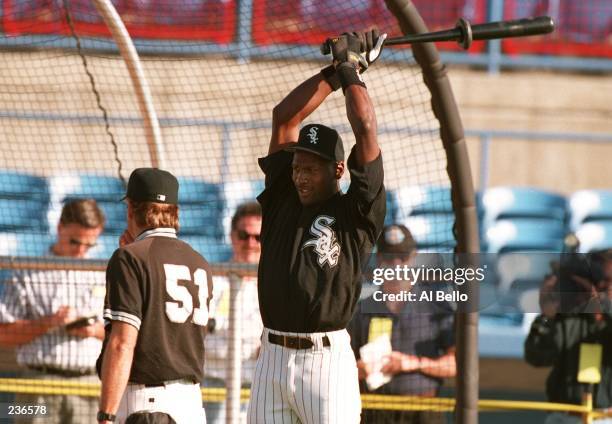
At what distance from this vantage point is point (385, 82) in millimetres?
7590

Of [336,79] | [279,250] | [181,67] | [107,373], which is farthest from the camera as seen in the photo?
[181,67]

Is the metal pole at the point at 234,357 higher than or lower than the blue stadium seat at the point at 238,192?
lower

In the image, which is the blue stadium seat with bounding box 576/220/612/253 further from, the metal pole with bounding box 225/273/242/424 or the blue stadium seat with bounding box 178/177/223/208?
the metal pole with bounding box 225/273/242/424

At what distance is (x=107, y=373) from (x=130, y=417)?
286 mm

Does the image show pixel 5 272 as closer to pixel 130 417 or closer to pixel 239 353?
pixel 239 353

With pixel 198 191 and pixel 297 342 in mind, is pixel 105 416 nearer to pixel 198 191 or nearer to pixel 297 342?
pixel 297 342

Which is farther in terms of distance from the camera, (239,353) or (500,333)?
(500,333)

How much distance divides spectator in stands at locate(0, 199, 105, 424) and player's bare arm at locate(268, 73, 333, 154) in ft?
5.75

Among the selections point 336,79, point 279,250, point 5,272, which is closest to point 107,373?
point 279,250

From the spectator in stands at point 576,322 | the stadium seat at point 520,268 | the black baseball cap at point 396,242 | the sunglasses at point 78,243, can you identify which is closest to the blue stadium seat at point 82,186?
the sunglasses at point 78,243

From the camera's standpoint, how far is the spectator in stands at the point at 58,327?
575cm

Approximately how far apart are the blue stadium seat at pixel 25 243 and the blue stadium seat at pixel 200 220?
0.95m

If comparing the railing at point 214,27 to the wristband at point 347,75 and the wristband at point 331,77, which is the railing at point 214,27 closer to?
the wristband at point 331,77

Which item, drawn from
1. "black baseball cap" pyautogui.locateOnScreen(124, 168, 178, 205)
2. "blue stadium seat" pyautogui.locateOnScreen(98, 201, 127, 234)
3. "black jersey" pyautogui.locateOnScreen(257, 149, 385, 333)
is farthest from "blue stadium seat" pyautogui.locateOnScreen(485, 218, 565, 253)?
"black baseball cap" pyautogui.locateOnScreen(124, 168, 178, 205)
